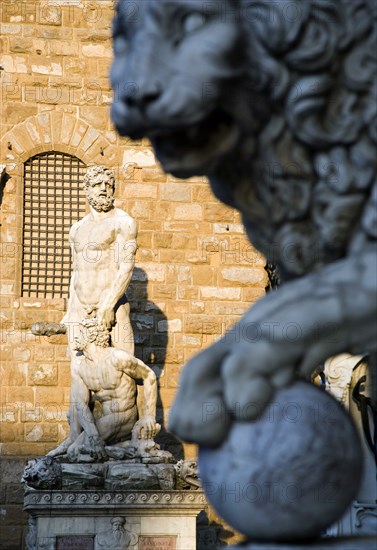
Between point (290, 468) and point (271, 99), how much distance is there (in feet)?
2.39

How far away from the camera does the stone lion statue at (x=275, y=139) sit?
243 centimetres

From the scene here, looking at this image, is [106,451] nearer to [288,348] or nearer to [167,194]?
[167,194]

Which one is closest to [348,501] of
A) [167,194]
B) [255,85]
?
[255,85]

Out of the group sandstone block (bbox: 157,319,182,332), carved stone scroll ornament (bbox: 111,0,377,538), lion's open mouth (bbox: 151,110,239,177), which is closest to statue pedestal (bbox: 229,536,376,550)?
carved stone scroll ornament (bbox: 111,0,377,538)

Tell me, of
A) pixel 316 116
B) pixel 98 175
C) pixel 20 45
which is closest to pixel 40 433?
pixel 98 175

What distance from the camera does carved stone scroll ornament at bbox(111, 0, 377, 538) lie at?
2.43m

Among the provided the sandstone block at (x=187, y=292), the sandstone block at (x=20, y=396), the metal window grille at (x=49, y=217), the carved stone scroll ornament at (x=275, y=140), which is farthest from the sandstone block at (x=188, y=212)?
the carved stone scroll ornament at (x=275, y=140)

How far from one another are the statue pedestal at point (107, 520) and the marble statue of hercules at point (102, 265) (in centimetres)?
98

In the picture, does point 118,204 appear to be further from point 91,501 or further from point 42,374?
point 91,501

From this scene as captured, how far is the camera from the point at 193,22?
2480 millimetres

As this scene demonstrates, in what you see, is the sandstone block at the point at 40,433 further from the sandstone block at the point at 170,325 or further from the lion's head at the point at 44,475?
the lion's head at the point at 44,475

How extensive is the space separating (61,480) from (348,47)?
8.35 meters

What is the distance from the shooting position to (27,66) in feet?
47.2

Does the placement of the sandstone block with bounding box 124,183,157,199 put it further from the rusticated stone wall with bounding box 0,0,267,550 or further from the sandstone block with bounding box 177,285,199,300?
the sandstone block with bounding box 177,285,199,300
